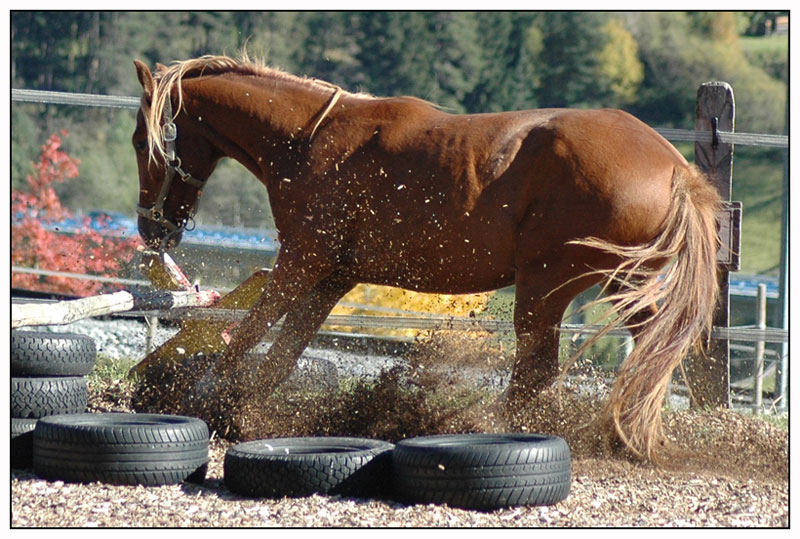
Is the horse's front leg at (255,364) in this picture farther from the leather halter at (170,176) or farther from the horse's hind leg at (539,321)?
the horse's hind leg at (539,321)

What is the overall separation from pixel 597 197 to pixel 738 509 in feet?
5.05

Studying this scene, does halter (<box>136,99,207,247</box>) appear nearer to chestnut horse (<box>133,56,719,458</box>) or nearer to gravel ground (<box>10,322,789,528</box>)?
chestnut horse (<box>133,56,719,458</box>)

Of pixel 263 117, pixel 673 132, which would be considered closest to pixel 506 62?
pixel 673 132

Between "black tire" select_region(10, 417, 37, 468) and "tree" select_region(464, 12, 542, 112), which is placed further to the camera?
"tree" select_region(464, 12, 542, 112)

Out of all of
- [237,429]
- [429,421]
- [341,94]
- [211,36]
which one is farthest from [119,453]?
[211,36]

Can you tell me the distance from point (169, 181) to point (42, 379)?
144cm

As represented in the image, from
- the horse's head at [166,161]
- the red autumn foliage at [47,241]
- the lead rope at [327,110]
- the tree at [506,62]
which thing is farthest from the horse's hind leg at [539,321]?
the tree at [506,62]

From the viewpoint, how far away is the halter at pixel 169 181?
573 cm

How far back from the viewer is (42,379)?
500 cm

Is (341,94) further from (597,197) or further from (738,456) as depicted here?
(738,456)

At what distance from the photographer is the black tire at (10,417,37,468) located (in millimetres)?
4723

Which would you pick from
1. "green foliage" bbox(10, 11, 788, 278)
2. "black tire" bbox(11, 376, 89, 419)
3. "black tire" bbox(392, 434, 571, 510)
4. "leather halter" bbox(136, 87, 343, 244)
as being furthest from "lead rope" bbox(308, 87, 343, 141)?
"green foliage" bbox(10, 11, 788, 278)

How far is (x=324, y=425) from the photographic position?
5.46 meters

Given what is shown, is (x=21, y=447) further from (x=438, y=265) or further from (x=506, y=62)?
(x=506, y=62)
